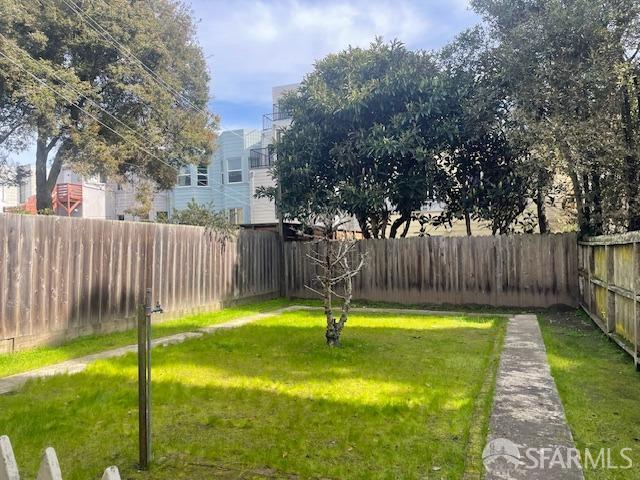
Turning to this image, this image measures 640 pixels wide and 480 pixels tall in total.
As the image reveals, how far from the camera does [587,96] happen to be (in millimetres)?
9336

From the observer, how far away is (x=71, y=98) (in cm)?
1545

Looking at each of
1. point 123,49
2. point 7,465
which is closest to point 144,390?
point 7,465

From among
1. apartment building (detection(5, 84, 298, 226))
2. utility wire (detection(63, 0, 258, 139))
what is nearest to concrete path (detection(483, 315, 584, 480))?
utility wire (detection(63, 0, 258, 139))

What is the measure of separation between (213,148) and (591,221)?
15.7m

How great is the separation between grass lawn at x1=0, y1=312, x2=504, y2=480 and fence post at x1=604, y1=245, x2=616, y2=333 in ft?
5.83

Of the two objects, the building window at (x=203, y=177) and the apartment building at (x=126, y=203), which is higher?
the building window at (x=203, y=177)

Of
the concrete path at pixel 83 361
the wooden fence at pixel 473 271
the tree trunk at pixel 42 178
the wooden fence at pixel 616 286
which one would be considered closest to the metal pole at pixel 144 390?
the concrete path at pixel 83 361

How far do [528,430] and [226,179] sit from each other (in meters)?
22.5

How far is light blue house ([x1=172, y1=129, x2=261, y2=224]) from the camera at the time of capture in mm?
23906

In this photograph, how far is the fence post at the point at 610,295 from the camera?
6371 millimetres

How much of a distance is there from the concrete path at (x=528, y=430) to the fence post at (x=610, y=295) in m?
1.88

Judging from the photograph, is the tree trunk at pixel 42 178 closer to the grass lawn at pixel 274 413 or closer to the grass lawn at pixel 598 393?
the grass lawn at pixel 274 413

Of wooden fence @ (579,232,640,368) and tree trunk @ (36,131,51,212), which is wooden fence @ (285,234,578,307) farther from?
tree trunk @ (36,131,51,212)

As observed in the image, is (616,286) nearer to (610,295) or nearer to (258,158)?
(610,295)
